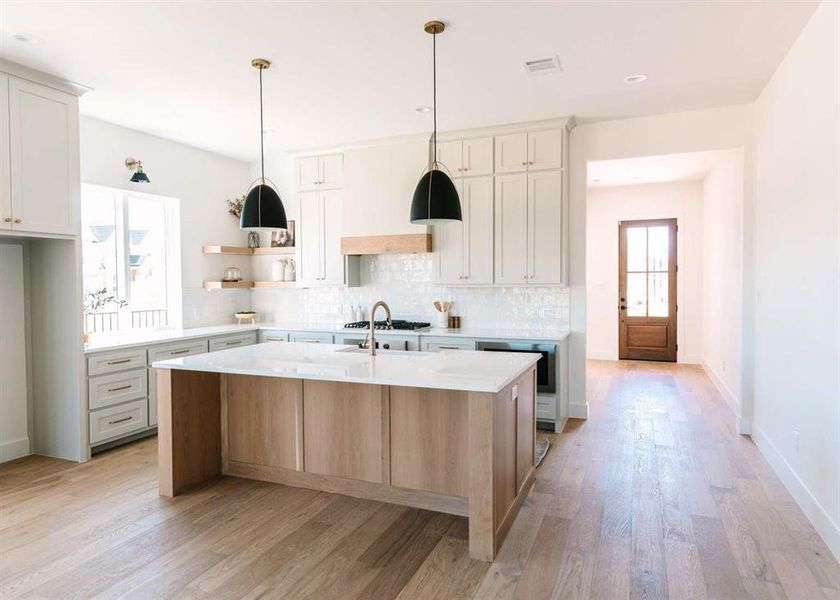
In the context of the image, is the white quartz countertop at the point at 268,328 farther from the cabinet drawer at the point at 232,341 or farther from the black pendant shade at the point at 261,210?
the black pendant shade at the point at 261,210

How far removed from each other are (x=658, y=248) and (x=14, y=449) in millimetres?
8384

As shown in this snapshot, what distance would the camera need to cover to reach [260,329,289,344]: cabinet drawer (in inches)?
217

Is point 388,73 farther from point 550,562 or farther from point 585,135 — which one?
point 550,562

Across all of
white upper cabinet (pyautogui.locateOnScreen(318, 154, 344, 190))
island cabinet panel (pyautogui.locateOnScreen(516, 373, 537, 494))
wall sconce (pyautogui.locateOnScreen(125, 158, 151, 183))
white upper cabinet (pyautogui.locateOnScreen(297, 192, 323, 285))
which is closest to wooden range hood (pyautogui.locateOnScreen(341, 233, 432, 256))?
Result: white upper cabinet (pyautogui.locateOnScreen(297, 192, 323, 285))

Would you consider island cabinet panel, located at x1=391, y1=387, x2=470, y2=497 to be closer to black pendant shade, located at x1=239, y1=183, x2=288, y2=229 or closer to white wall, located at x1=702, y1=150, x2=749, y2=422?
black pendant shade, located at x1=239, y1=183, x2=288, y2=229

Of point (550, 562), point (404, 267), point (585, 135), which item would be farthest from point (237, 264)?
point (550, 562)

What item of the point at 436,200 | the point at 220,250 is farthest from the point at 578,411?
the point at 220,250

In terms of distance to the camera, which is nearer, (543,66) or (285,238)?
(543,66)

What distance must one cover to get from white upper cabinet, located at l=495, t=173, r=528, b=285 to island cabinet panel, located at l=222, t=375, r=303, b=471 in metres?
2.44

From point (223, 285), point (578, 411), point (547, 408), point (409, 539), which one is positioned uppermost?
point (223, 285)

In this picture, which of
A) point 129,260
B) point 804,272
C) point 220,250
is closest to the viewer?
point 804,272

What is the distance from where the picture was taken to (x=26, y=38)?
3080mm

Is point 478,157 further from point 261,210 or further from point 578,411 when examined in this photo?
point 578,411

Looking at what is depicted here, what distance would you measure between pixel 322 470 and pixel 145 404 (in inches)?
82.5
